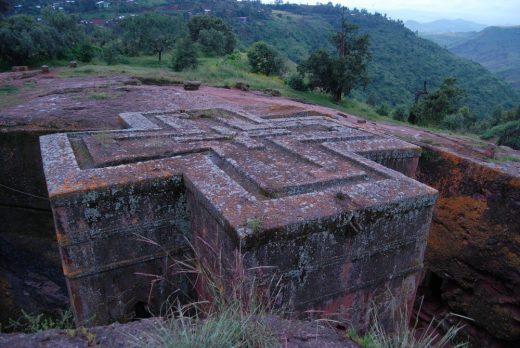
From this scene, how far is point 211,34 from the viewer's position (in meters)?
28.2

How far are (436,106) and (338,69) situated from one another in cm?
543

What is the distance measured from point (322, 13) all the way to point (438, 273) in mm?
90584

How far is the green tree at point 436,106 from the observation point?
1978 centimetres

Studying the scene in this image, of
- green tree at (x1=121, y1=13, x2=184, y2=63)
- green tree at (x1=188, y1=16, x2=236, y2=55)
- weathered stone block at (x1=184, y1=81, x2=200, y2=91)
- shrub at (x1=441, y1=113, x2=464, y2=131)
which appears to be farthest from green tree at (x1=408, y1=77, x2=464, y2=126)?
green tree at (x1=121, y1=13, x2=184, y2=63)

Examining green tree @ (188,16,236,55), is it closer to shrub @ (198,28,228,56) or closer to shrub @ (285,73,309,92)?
shrub @ (198,28,228,56)

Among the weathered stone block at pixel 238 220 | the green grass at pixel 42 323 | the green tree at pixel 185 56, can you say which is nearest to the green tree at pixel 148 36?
the green tree at pixel 185 56

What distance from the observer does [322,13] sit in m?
88.6

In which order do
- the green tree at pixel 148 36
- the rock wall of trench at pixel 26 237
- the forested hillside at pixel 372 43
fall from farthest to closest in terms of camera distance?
the forested hillside at pixel 372 43 → the green tree at pixel 148 36 → the rock wall of trench at pixel 26 237

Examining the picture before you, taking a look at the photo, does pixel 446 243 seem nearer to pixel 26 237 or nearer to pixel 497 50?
pixel 26 237

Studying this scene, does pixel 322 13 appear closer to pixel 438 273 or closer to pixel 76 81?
pixel 76 81

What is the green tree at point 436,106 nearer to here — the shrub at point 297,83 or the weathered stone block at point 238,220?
the shrub at point 297,83

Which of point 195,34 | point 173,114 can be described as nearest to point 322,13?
point 195,34

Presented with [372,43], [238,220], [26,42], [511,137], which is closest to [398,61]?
[372,43]

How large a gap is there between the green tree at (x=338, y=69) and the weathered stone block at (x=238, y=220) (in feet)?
49.7
